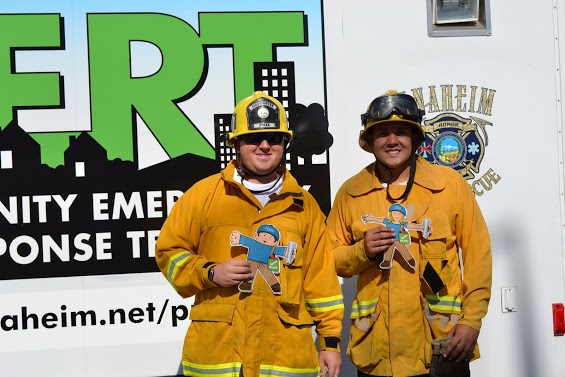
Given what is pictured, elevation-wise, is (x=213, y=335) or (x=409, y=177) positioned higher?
(x=409, y=177)

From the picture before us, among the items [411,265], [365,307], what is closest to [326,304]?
[365,307]

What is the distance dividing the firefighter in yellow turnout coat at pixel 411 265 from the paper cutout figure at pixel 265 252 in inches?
14.7

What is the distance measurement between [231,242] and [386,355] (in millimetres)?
793

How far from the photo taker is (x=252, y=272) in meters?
2.72

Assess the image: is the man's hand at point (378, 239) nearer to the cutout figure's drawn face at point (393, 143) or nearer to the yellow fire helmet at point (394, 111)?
the cutout figure's drawn face at point (393, 143)

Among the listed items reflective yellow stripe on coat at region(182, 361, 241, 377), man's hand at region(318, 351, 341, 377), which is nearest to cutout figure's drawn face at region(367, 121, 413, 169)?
man's hand at region(318, 351, 341, 377)

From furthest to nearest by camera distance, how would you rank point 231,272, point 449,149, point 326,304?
point 449,149 → point 326,304 → point 231,272

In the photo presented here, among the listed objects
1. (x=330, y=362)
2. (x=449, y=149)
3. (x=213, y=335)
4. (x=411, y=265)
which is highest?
(x=449, y=149)

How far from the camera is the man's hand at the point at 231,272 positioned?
265cm

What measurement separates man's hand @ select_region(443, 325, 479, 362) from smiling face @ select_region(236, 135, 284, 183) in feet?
3.07

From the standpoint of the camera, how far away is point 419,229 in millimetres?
3031

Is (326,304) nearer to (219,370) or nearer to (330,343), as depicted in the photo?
(330,343)

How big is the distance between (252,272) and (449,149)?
1.43m

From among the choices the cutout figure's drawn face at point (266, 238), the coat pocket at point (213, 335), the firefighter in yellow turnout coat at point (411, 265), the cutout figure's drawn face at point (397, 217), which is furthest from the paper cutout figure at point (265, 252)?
the cutout figure's drawn face at point (397, 217)
